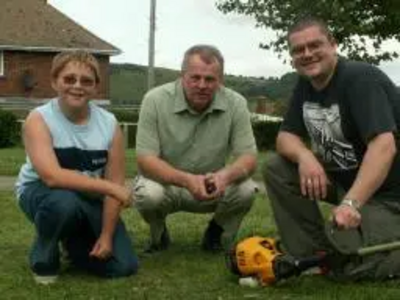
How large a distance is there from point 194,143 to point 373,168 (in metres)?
1.57

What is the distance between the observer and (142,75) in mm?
59594

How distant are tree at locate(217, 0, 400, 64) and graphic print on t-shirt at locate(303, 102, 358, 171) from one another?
17594mm

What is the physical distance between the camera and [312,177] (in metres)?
5.37

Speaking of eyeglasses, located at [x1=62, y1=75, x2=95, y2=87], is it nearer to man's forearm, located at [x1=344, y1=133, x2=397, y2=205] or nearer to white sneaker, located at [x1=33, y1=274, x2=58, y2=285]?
white sneaker, located at [x1=33, y1=274, x2=58, y2=285]

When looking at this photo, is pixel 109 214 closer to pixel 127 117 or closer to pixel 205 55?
pixel 205 55

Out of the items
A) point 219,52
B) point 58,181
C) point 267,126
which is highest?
point 219,52

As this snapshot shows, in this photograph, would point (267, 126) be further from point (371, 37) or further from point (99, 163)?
point (99, 163)

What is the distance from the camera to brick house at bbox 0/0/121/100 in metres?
39.6

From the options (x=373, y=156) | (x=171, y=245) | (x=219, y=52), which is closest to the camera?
(x=373, y=156)

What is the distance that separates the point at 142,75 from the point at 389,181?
54379 mm

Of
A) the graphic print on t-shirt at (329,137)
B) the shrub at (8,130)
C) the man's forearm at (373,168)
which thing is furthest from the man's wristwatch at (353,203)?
the shrub at (8,130)

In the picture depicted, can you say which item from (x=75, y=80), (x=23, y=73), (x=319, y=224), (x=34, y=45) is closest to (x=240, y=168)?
(x=319, y=224)

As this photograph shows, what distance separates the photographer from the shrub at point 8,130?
30188 mm

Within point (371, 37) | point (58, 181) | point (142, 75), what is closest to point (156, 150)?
point (58, 181)
